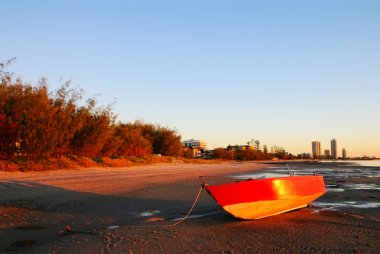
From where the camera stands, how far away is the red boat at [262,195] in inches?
286

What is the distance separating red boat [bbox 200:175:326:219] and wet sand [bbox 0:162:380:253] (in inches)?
8.1

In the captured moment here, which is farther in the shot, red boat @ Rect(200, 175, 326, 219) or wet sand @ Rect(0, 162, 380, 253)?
red boat @ Rect(200, 175, 326, 219)

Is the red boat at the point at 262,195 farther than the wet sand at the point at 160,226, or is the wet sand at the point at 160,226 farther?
the red boat at the point at 262,195

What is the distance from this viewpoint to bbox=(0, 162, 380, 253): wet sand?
5.32 meters

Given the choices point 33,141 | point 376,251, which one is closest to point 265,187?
point 376,251

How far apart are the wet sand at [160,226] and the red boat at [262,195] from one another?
0.21m

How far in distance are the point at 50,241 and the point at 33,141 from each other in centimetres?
1268

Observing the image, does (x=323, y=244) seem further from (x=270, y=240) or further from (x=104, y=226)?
(x=104, y=226)

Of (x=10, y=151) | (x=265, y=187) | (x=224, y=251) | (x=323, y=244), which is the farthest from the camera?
(x=10, y=151)

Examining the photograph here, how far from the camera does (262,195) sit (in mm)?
7805

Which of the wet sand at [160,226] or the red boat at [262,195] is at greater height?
the red boat at [262,195]

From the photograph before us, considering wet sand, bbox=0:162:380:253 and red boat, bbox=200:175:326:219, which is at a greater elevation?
red boat, bbox=200:175:326:219

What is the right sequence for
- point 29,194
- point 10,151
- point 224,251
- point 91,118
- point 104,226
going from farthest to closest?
point 91,118 → point 10,151 → point 29,194 → point 104,226 → point 224,251

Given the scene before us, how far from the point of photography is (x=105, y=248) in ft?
16.8
